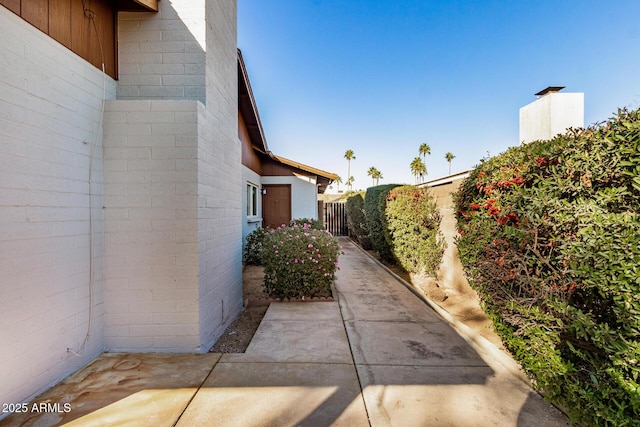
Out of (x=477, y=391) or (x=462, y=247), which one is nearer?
(x=477, y=391)

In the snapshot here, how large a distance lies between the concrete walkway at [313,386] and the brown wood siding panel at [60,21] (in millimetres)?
3322

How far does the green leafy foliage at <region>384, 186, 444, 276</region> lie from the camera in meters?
6.50

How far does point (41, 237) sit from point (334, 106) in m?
13.6

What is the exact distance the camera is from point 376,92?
530 inches

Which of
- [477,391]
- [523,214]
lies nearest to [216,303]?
[477,391]

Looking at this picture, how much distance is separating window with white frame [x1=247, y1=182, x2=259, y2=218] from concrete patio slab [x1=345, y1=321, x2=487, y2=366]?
6.07 meters

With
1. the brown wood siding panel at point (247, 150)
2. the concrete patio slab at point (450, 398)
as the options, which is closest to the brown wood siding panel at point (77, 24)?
the brown wood siding panel at point (247, 150)

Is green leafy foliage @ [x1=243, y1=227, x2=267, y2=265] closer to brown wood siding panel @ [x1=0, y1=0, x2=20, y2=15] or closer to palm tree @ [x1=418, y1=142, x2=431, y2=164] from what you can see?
brown wood siding panel @ [x1=0, y1=0, x2=20, y2=15]

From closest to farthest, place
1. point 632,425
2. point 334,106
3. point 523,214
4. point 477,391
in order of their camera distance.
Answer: point 632,425
point 477,391
point 523,214
point 334,106

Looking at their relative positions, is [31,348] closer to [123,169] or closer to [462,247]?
[123,169]

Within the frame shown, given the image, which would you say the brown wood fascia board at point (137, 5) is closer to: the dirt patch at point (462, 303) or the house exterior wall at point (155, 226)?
the house exterior wall at point (155, 226)

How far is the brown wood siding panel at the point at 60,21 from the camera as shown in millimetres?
2680

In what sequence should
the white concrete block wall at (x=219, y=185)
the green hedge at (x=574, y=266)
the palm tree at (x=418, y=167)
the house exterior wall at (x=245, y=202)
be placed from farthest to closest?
the palm tree at (x=418, y=167) < the house exterior wall at (x=245, y=202) < the white concrete block wall at (x=219, y=185) < the green hedge at (x=574, y=266)

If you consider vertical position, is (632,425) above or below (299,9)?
below
